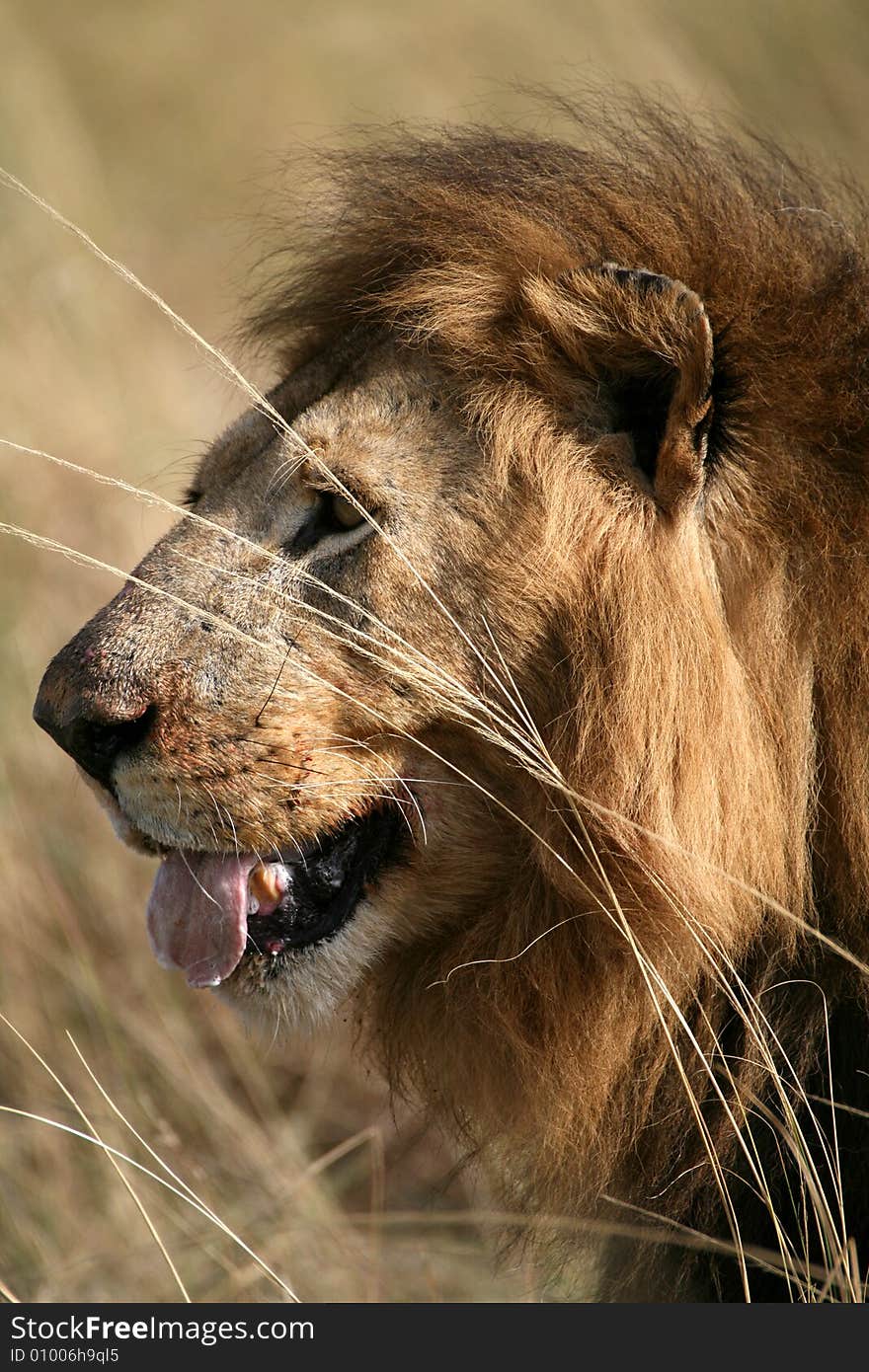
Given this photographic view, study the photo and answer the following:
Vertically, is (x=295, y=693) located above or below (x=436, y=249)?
below

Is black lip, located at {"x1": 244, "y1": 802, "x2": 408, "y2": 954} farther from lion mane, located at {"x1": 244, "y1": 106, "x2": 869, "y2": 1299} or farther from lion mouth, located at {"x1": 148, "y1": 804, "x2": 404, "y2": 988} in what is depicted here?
lion mane, located at {"x1": 244, "y1": 106, "x2": 869, "y2": 1299}

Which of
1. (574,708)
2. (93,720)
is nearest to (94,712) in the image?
(93,720)

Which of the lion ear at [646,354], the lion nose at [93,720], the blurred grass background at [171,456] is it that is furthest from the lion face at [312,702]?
the blurred grass background at [171,456]

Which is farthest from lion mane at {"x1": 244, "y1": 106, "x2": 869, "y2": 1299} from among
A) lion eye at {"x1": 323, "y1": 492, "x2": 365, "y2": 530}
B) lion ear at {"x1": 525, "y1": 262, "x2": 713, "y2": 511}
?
lion eye at {"x1": 323, "y1": 492, "x2": 365, "y2": 530}

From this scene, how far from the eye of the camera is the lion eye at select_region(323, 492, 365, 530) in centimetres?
246

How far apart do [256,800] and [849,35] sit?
9.16m

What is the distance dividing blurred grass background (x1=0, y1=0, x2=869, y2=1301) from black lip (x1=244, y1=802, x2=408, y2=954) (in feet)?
2.30

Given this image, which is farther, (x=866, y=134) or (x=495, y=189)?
(x=866, y=134)

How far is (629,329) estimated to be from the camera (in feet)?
7.47

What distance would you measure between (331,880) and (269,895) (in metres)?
0.11

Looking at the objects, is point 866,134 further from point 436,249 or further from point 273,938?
point 273,938

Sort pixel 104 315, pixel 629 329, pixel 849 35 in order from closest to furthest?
pixel 629 329, pixel 104 315, pixel 849 35

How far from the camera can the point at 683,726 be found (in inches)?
92.2

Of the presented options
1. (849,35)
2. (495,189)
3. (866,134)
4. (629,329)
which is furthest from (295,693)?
(849,35)
